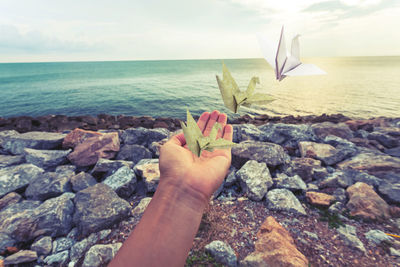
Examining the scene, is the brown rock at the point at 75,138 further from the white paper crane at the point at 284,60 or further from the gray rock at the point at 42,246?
the white paper crane at the point at 284,60

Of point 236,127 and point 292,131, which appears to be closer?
point 292,131

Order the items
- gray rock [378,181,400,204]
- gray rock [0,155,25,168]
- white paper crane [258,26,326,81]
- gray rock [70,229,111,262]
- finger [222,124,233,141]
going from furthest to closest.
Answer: gray rock [0,155,25,168], gray rock [378,181,400,204], gray rock [70,229,111,262], finger [222,124,233,141], white paper crane [258,26,326,81]

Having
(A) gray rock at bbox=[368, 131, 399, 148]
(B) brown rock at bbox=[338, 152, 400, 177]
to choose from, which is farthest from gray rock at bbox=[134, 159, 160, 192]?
(A) gray rock at bbox=[368, 131, 399, 148]

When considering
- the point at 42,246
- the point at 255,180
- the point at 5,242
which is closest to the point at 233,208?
the point at 255,180

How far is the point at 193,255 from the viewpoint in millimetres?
2508

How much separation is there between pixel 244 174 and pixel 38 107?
27966mm

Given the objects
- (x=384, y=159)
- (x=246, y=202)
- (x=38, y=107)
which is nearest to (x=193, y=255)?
(x=246, y=202)

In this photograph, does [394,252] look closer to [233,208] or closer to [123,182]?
[233,208]

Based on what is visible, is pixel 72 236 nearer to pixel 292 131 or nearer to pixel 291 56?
pixel 291 56

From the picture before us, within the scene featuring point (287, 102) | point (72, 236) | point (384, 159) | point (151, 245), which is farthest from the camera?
point (287, 102)

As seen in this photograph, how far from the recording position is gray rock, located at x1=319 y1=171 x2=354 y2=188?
12.6 ft

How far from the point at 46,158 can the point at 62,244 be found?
2982 millimetres

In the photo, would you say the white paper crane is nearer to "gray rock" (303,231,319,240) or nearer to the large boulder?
"gray rock" (303,231,319,240)

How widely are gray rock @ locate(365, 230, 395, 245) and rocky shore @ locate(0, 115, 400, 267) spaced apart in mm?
12
